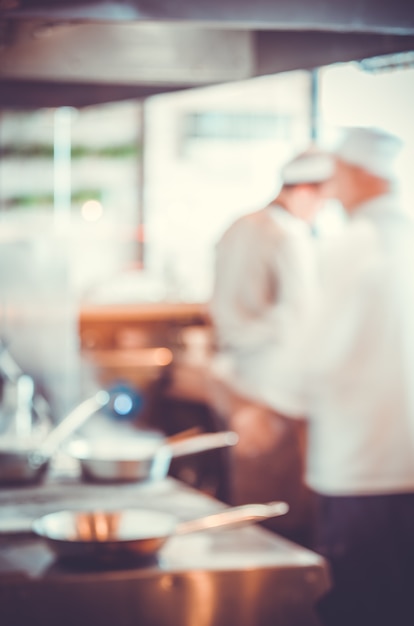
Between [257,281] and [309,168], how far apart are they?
19.8 inches

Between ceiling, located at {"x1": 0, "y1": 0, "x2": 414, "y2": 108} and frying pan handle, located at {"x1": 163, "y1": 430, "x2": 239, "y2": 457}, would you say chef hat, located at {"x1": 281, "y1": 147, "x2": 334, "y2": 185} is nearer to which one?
ceiling, located at {"x1": 0, "y1": 0, "x2": 414, "y2": 108}

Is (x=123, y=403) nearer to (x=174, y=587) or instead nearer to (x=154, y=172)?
(x=174, y=587)

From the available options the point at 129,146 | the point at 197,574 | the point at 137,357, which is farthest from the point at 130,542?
the point at 129,146

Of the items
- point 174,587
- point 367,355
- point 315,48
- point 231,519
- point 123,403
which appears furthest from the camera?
point 123,403

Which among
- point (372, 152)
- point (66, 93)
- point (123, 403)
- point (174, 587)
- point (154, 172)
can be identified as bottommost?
point (174, 587)

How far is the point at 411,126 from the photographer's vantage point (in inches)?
132

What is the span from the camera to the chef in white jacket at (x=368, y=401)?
9.82ft

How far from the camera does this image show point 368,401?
9.94 feet

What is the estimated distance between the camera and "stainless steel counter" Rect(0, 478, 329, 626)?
1732 millimetres

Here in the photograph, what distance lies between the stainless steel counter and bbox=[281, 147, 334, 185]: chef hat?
96.3 inches

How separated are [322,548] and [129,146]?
198 inches

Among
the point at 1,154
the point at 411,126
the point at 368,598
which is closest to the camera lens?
the point at 368,598

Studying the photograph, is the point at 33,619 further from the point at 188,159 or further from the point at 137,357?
the point at 188,159

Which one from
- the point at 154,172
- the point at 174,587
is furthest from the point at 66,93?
the point at 154,172
